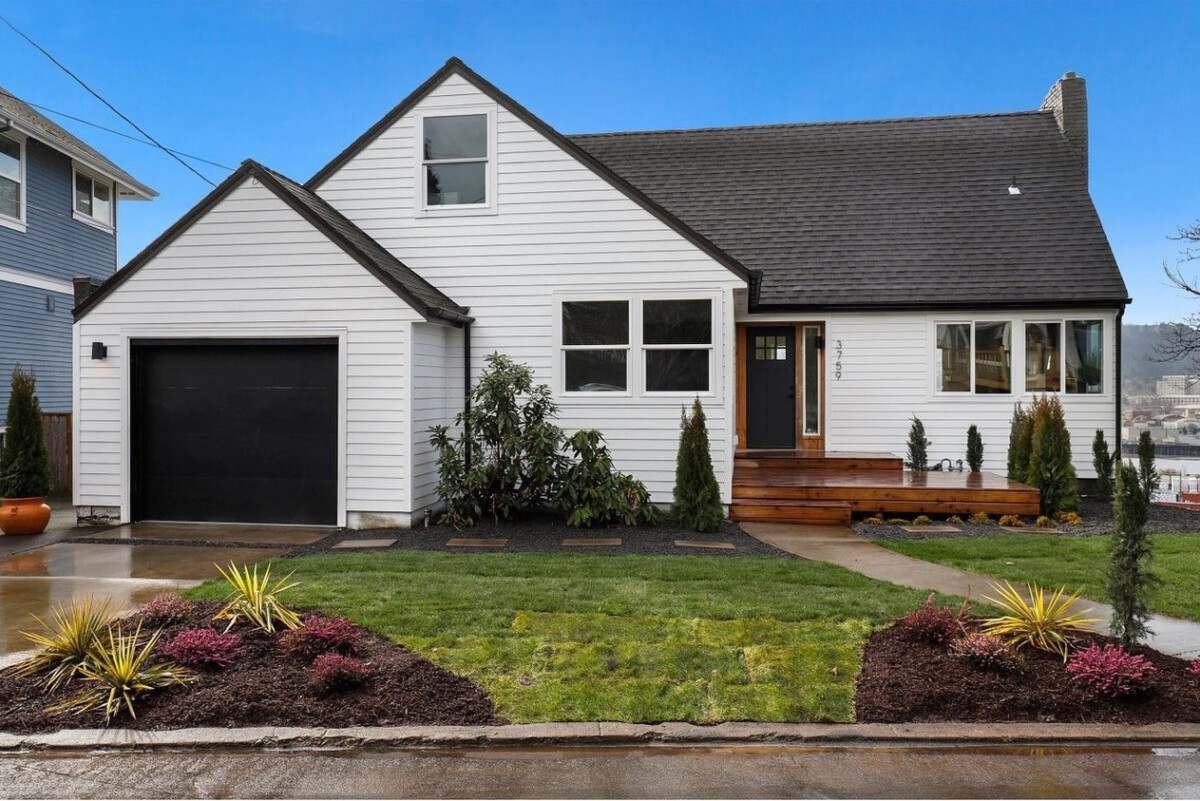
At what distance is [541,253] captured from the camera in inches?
427

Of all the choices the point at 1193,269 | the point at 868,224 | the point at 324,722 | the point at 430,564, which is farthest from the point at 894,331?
the point at 324,722

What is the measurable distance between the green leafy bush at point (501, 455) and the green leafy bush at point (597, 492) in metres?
0.23

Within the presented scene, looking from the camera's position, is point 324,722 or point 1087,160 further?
point 1087,160

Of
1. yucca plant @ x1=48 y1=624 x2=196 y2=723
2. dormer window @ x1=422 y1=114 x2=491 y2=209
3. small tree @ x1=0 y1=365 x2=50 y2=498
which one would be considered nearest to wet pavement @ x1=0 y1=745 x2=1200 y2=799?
yucca plant @ x1=48 y1=624 x2=196 y2=723

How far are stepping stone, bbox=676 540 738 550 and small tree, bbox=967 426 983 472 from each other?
6356mm

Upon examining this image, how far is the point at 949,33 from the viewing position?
14.6 metres

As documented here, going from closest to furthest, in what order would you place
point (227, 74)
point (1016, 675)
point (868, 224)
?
1. point (1016, 675)
2. point (868, 224)
3. point (227, 74)

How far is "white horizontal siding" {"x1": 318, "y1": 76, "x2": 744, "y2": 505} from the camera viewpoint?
10461 mm

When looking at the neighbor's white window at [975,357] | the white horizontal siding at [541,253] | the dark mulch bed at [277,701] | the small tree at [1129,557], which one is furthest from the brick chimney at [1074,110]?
the dark mulch bed at [277,701]

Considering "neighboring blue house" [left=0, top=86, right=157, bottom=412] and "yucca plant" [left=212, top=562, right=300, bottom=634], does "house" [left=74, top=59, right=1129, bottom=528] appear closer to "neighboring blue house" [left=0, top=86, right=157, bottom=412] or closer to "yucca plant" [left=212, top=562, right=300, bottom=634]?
"yucca plant" [left=212, top=562, right=300, bottom=634]

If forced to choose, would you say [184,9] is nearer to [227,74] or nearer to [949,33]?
[227,74]

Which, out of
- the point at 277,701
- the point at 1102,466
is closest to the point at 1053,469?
the point at 1102,466

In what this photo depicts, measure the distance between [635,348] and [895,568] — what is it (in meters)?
4.57

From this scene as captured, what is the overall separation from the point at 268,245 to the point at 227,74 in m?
15.5
